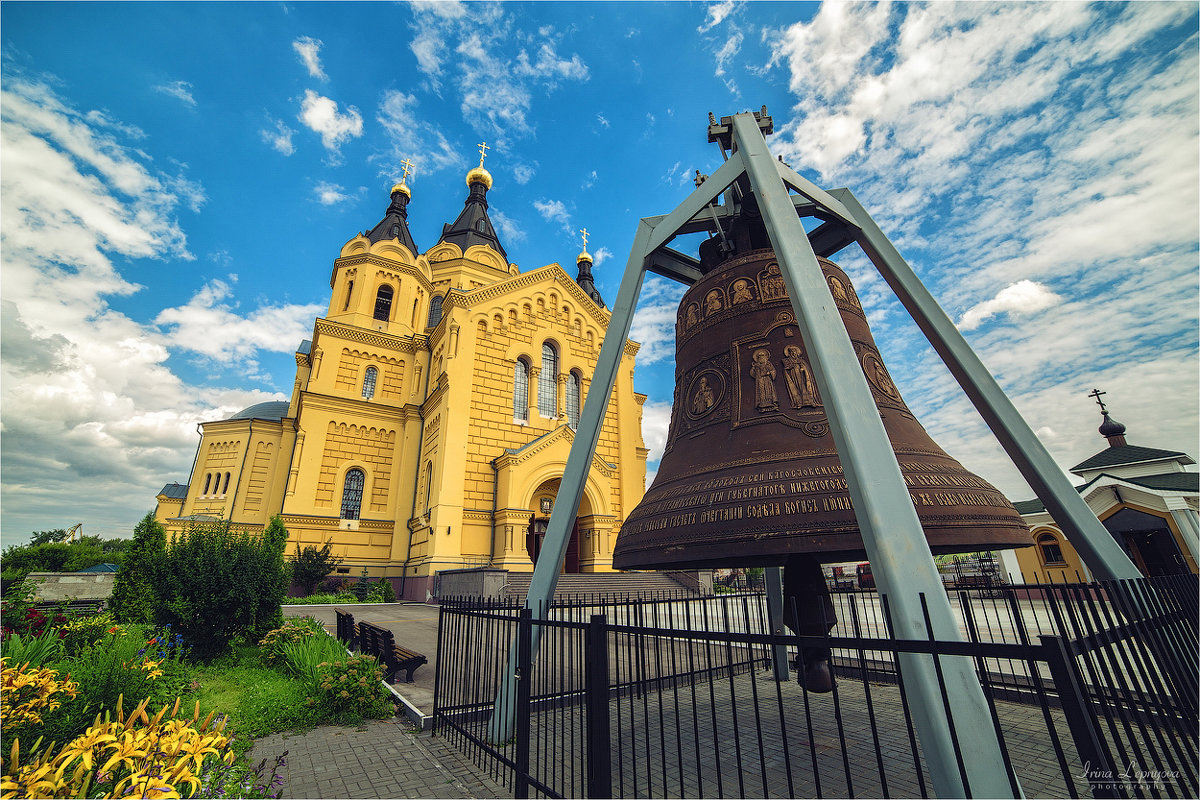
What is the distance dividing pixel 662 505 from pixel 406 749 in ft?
10.8

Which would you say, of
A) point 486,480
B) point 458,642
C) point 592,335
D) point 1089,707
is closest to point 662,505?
point 1089,707

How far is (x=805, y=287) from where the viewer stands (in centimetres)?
254

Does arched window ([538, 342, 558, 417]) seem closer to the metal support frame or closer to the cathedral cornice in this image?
the cathedral cornice

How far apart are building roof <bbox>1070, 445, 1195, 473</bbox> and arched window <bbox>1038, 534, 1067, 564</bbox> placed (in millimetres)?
3031

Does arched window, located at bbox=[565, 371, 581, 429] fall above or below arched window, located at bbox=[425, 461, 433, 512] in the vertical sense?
above

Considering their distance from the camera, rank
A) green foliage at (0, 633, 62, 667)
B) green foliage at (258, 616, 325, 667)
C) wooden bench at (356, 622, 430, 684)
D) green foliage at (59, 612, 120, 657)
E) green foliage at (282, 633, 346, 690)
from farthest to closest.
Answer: green foliage at (258, 616, 325, 667) < wooden bench at (356, 622, 430, 684) < green foliage at (59, 612, 120, 657) < green foliage at (282, 633, 346, 690) < green foliage at (0, 633, 62, 667)

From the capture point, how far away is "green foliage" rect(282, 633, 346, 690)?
5.80 meters

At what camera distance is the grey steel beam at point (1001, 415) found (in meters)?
2.71

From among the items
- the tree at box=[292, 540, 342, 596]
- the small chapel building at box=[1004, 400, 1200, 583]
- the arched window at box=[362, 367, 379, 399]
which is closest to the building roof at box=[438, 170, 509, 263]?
the arched window at box=[362, 367, 379, 399]

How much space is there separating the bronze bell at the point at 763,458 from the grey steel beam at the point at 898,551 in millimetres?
321

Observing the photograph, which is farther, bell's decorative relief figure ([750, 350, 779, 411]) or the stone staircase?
the stone staircase

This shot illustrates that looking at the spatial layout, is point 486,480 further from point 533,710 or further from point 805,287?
point 805,287

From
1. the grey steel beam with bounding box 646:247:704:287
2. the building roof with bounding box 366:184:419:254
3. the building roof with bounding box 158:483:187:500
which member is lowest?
the grey steel beam with bounding box 646:247:704:287

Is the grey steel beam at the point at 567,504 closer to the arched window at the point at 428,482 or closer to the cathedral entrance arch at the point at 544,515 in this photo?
the cathedral entrance arch at the point at 544,515
